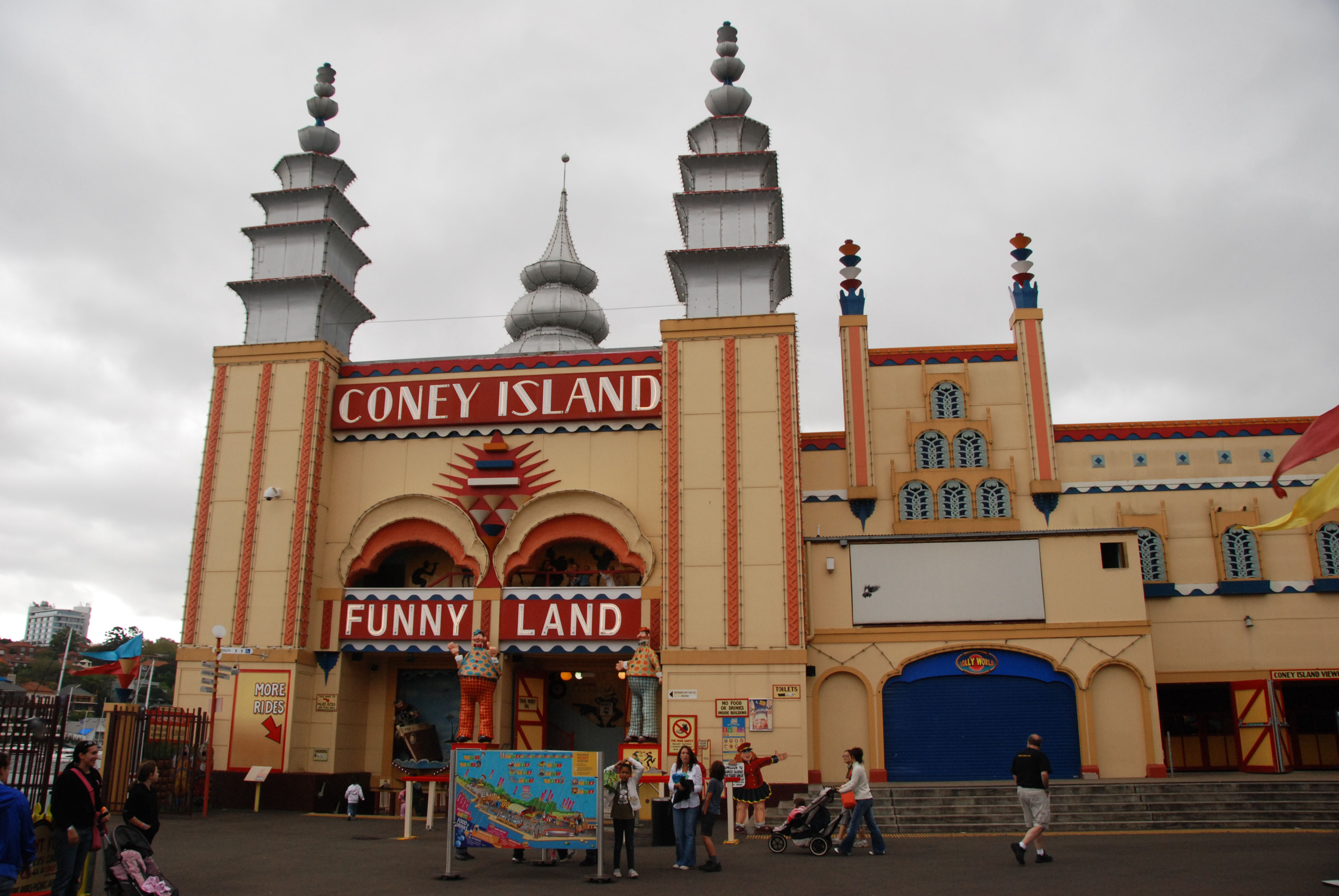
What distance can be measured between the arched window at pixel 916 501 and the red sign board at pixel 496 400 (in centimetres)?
617

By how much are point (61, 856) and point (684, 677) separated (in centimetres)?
1302

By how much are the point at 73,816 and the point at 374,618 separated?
13.3 metres

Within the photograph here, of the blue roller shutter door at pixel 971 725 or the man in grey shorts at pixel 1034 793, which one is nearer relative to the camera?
the man in grey shorts at pixel 1034 793

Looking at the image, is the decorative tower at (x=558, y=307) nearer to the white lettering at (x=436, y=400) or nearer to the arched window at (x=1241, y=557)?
the white lettering at (x=436, y=400)

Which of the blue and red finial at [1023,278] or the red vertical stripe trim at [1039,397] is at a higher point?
the blue and red finial at [1023,278]

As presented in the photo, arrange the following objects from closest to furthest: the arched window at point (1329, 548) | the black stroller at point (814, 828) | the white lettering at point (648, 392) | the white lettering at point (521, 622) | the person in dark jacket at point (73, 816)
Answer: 1. the person in dark jacket at point (73, 816)
2. the black stroller at point (814, 828)
3. the white lettering at point (521, 622)
4. the white lettering at point (648, 392)
5. the arched window at point (1329, 548)

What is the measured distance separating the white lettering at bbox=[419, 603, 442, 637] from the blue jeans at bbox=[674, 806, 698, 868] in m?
10.8

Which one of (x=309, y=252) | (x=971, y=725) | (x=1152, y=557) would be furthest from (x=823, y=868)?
(x=309, y=252)

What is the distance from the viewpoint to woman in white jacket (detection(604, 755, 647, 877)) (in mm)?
12914

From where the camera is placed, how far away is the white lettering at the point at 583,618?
888 inches

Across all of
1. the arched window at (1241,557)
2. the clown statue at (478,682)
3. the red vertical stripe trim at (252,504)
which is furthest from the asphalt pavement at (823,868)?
the arched window at (1241,557)

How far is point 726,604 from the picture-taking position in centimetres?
2194

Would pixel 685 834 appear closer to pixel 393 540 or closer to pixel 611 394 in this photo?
pixel 611 394

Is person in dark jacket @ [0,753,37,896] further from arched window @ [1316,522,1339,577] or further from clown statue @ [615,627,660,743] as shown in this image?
arched window @ [1316,522,1339,577]
